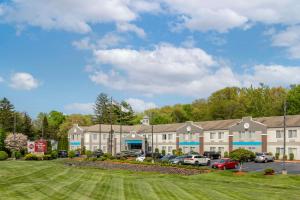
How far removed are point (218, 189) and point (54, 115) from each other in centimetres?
15527

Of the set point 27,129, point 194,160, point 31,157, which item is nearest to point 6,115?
point 27,129

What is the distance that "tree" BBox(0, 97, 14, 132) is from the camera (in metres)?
115

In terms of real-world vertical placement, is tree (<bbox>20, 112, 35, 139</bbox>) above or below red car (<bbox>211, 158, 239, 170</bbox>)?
above

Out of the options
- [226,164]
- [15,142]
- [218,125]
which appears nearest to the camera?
[226,164]

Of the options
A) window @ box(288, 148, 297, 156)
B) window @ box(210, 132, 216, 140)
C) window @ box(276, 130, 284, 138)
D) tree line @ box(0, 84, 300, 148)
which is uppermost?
tree line @ box(0, 84, 300, 148)

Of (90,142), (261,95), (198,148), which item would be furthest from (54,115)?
(198,148)

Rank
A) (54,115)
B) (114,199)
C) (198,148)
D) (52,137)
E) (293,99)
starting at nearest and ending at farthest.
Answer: (114,199) → (198,148) → (293,99) → (52,137) → (54,115)

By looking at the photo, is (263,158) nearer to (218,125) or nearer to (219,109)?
(218,125)

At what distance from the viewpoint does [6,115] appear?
116250 millimetres

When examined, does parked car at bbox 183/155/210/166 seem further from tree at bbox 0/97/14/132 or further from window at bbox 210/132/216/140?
tree at bbox 0/97/14/132

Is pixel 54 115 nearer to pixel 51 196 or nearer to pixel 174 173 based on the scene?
pixel 174 173

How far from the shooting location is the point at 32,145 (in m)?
71.4

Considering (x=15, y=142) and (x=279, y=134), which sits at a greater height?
(x=279, y=134)

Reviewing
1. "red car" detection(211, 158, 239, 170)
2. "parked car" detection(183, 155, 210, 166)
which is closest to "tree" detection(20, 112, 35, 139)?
"parked car" detection(183, 155, 210, 166)
